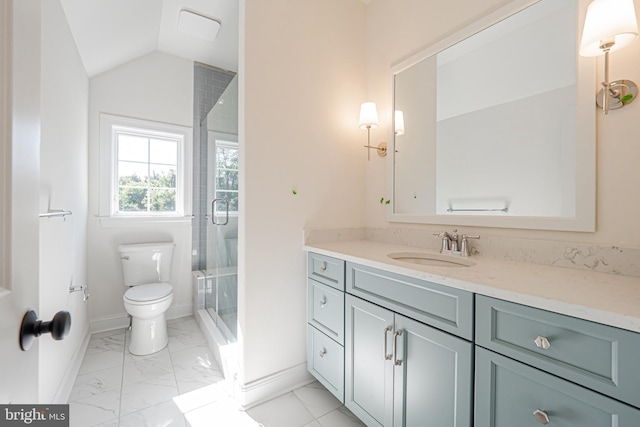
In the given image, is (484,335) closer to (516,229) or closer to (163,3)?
(516,229)

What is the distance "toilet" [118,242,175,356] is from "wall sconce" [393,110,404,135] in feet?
7.14

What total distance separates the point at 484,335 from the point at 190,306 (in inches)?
109

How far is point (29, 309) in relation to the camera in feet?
1.72

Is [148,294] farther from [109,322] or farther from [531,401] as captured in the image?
[531,401]

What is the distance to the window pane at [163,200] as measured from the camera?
8.95 feet

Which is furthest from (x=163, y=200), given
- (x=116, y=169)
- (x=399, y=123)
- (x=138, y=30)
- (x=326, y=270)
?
(x=399, y=123)

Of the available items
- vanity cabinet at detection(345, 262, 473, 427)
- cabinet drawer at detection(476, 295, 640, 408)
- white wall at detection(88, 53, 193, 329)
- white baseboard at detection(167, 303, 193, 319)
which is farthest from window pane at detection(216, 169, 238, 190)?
cabinet drawer at detection(476, 295, 640, 408)

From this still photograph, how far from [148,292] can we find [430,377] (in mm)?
2168

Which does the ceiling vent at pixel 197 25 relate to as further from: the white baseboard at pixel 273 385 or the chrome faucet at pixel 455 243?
the white baseboard at pixel 273 385

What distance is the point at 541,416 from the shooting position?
2.40 ft

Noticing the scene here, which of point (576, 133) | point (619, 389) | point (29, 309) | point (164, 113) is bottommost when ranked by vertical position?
point (619, 389)

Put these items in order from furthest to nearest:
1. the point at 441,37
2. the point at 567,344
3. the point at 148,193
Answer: the point at 148,193, the point at 441,37, the point at 567,344

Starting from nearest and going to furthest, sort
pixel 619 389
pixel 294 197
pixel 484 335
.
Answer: pixel 619 389
pixel 484 335
pixel 294 197

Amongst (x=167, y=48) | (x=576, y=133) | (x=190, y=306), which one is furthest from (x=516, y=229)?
(x=167, y=48)
